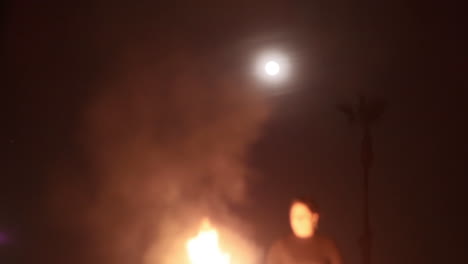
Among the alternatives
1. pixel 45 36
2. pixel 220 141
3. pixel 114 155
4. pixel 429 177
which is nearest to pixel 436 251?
pixel 429 177

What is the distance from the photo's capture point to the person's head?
277 cm

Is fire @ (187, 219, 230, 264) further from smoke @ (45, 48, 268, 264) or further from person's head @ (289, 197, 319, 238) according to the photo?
smoke @ (45, 48, 268, 264)

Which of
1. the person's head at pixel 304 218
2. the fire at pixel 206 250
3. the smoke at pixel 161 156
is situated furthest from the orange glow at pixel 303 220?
the smoke at pixel 161 156

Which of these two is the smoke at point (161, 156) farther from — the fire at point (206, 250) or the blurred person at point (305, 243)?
the blurred person at point (305, 243)

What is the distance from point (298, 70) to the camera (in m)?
4.25

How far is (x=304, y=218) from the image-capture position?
2.77 metres

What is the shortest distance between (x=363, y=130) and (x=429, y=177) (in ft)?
1.71

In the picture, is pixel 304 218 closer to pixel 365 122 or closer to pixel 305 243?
pixel 305 243

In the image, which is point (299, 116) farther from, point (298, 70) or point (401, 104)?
point (401, 104)

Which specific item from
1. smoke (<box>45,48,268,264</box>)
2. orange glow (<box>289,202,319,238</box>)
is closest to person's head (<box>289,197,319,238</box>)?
orange glow (<box>289,202,319,238</box>)

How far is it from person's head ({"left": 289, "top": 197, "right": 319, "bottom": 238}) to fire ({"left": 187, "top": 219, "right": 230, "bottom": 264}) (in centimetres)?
45

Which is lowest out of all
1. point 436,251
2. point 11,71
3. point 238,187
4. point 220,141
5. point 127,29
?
point 436,251

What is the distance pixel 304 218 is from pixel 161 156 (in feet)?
4.83

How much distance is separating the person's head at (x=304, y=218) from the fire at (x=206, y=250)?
1.47 feet
